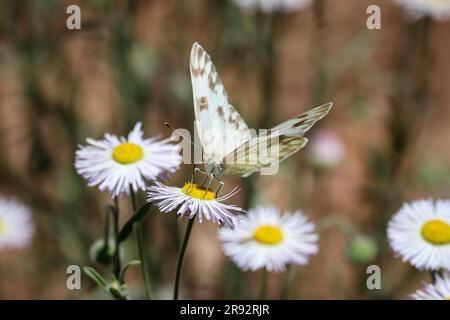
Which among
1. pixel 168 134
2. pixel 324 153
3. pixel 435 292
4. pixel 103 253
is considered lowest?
pixel 435 292

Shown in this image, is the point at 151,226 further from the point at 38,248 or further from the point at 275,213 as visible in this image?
the point at 275,213

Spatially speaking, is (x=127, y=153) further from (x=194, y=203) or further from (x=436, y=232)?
(x=436, y=232)

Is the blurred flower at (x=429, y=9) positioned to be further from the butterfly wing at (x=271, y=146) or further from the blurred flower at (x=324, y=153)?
the butterfly wing at (x=271, y=146)

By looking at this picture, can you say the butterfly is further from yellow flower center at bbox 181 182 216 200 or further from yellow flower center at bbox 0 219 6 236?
yellow flower center at bbox 0 219 6 236

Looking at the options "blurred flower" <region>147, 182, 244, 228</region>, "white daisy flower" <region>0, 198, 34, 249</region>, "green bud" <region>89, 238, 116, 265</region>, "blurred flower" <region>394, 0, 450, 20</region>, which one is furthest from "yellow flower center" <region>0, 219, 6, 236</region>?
"blurred flower" <region>394, 0, 450, 20</region>

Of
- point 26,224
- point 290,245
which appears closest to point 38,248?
point 26,224

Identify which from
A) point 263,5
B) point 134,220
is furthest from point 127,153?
point 263,5
